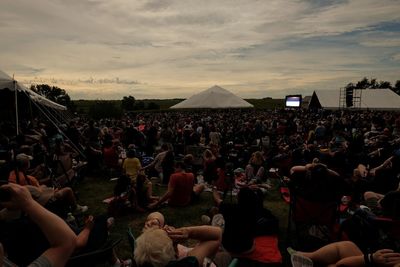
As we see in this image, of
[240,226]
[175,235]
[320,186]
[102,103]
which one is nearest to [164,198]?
[240,226]

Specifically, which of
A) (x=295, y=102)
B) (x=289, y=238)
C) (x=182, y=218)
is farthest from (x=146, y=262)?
(x=295, y=102)

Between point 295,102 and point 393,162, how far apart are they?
34.9 m

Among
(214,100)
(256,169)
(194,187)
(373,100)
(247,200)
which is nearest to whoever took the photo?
(247,200)

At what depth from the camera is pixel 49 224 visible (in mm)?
1795

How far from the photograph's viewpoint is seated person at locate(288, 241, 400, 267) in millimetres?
3102

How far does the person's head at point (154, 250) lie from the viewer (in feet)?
7.93

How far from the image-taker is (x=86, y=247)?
3.39m

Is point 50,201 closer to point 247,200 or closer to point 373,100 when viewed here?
point 247,200

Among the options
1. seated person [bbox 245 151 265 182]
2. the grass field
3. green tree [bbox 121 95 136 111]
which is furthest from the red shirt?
green tree [bbox 121 95 136 111]

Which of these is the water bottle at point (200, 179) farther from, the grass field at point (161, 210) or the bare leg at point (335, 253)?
the bare leg at point (335, 253)

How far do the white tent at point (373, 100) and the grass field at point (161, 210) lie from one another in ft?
99.3

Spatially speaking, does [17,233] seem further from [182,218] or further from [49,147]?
[49,147]

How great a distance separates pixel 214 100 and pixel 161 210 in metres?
6.00

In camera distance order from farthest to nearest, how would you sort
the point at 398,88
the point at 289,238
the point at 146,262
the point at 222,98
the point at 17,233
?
the point at 398,88
the point at 222,98
the point at 289,238
the point at 17,233
the point at 146,262
